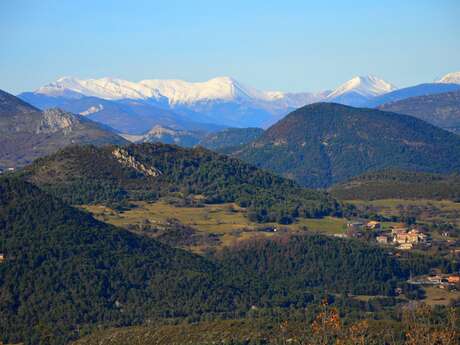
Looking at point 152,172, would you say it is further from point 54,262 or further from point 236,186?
point 54,262

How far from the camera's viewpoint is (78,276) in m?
119

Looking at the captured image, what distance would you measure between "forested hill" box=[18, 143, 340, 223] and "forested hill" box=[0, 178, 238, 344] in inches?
1293

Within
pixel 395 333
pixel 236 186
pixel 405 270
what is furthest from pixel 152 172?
pixel 395 333

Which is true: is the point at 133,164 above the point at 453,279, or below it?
above

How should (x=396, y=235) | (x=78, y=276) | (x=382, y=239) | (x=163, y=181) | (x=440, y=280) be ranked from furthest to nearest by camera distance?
(x=163, y=181) → (x=396, y=235) → (x=382, y=239) → (x=440, y=280) → (x=78, y=276)

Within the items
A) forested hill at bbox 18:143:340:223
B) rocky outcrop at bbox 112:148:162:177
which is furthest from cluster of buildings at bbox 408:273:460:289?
rocky outcrop at bbox 112:148:162:177

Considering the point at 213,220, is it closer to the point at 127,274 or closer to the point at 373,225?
the point at 373,225

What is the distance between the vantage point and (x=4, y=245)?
125m

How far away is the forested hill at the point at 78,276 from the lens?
356 feet

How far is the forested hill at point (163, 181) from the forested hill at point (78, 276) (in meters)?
32.9

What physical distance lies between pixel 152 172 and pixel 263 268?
53919 mm

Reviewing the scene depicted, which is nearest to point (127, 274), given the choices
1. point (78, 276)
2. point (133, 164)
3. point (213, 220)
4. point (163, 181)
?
point (78, 276)

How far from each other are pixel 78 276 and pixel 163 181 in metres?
67.9

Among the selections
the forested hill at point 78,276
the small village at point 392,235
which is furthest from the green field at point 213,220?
the forested hill at point 78,276
